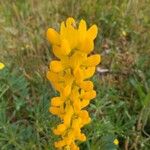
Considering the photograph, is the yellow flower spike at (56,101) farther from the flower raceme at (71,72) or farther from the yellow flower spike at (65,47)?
the yellow flower spike at (65,47)

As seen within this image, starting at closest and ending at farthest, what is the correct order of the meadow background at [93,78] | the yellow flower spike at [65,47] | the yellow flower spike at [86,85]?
the yellow flower spike at [65,47]
the yellow flower spike at [86,85]
the meadow background at [93,78]

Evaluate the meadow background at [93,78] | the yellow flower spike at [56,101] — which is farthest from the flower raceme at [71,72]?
the meadow background at [93,78]

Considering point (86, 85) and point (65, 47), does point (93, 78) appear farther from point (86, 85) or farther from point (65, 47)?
point (65, 47)

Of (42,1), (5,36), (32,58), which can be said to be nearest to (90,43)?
(32,58)

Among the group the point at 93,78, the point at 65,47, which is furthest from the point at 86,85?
the point at 93,78

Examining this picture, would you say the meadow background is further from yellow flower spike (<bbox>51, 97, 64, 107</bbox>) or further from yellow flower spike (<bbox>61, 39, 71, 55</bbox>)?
yellow flower spike (<bbox>61, 39, 71, 55</bbox>)

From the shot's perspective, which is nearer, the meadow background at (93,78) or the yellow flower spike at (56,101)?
the yellow flower spike at (56,101)

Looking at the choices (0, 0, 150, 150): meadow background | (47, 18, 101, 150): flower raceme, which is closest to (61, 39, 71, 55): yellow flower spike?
(47, 18, 101, 150): flower raceme

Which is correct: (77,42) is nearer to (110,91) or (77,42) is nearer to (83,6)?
(110,91)
